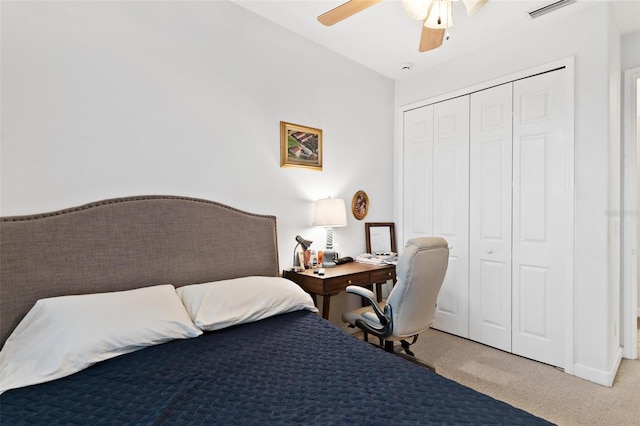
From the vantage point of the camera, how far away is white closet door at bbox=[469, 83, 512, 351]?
115 inches

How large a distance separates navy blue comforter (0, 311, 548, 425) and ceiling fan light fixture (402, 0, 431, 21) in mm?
1864

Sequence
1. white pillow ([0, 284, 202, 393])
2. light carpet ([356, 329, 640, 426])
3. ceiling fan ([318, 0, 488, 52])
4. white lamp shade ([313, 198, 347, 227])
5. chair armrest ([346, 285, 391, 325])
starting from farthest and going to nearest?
white lamp shade ([313, 198, 347, 227]) < chair armrest ([346, 285, 391, 325]) < light carpet ([356, 329, 640, 426]) < ceiling fan ([318, 0, 488, 52]) < white pillow ([0, 284, 202, 393])

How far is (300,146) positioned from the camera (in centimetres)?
291

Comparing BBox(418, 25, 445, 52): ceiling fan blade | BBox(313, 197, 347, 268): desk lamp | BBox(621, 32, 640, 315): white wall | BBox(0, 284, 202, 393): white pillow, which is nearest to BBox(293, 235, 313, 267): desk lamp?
BBox(313, 197, 347, 268): desk lamp

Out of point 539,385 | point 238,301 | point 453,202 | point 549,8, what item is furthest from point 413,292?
point 549,8

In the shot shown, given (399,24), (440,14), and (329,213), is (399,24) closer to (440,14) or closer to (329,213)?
(440,14)

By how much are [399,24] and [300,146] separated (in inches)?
50.3

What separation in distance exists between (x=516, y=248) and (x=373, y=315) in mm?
1482

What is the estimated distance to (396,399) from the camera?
3.59 feet

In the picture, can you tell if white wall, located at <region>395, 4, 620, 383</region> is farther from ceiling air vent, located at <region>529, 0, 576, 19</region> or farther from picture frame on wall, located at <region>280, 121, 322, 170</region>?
picture frame on wall, located at <region>280, 121, 322, 170</region>

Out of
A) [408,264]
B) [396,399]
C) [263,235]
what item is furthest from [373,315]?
[396,399]

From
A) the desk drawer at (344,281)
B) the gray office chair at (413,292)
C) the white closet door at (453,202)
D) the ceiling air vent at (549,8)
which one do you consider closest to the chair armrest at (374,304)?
the gray office chair at (413,292)

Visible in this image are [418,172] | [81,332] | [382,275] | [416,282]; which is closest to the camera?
[81,332]

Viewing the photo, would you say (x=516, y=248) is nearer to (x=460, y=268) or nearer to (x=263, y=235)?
(x=460, y=268)
